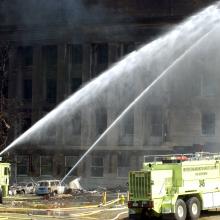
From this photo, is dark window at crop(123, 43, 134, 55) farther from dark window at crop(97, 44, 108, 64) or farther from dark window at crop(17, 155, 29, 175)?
dark window at crop(17, 155, 29, 175)

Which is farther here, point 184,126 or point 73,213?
point 184,126

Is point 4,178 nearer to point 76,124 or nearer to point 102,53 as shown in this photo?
point 76,124

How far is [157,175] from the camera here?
2475cm

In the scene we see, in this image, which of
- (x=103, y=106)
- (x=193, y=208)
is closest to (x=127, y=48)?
(x=103, y=106)

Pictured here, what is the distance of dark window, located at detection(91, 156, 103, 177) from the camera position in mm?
61625

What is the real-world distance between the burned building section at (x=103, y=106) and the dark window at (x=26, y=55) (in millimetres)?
116

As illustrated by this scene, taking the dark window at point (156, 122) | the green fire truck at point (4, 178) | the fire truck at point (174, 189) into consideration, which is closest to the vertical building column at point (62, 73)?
the dark window at point (156, 122)

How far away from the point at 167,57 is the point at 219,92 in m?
6.87

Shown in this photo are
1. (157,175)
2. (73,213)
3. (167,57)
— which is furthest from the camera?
(167,57)

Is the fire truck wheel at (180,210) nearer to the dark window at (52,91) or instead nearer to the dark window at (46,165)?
the dark window at (46,165)

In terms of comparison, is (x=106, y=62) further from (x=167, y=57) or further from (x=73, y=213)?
(x=73, y=213)

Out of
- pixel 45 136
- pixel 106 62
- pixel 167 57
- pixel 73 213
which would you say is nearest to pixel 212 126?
pixel 167 57

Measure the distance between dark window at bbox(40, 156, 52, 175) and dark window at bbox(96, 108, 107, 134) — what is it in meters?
6.28

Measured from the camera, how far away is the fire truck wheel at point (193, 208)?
24.7 meters
